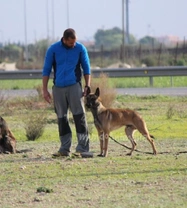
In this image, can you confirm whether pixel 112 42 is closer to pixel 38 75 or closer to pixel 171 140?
pixel 38 75

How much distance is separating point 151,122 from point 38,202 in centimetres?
1014

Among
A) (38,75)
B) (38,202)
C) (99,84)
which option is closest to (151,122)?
(99,84)

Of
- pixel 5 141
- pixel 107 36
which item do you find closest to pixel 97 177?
pixel 5 141

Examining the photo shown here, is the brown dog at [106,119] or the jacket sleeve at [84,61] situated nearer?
the jacket sleeve at [84,61]

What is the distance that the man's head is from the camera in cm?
1295

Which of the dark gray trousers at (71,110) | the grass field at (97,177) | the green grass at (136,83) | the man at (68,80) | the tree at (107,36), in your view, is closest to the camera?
the grass field at (97,177)

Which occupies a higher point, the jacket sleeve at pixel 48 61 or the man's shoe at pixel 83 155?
the jacket sleeve at pixel 48 61

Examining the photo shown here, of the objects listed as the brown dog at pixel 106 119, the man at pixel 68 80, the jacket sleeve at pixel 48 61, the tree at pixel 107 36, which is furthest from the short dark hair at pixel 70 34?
the tree at pixel 107 36

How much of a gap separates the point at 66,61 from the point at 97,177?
2586mm

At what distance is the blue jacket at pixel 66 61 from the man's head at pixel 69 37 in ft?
0.51

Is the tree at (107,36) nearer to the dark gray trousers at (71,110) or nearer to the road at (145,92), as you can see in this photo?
the road at (145,92)

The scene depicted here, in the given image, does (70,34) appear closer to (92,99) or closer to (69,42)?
(69,42)

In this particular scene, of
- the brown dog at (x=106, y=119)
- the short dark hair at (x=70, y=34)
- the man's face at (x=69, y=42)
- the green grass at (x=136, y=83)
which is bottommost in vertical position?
the green grass at (x=136, y=83)

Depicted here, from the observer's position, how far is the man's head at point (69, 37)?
1295 centimetres
